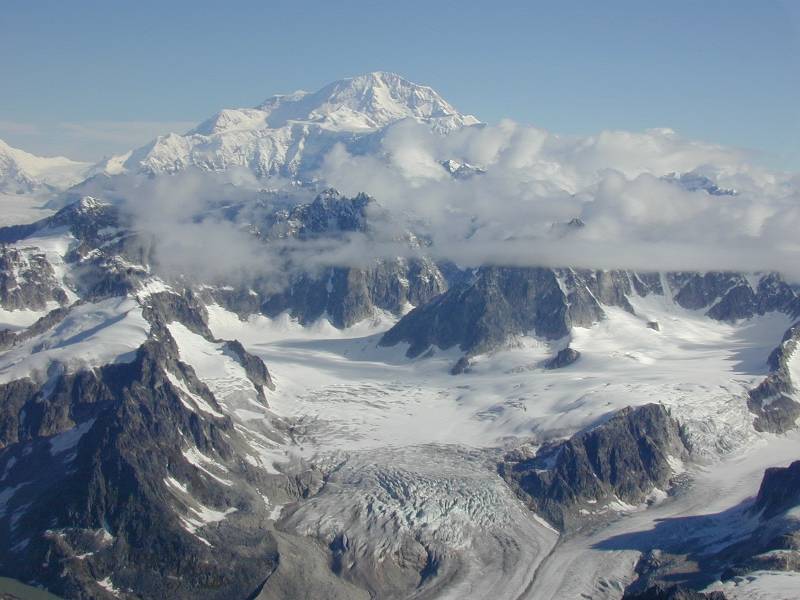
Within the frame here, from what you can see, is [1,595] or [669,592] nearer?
[669,592]

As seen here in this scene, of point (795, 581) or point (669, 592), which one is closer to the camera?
point (669, 592)

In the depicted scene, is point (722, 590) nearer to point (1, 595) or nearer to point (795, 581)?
point (795, 581)

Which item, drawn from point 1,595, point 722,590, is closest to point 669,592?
point 722,590

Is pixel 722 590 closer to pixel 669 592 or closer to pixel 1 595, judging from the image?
pixel 669 592

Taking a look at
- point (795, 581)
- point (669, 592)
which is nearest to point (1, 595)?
point (669, 592)

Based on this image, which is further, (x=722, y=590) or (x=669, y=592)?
(x=722, y=590)
